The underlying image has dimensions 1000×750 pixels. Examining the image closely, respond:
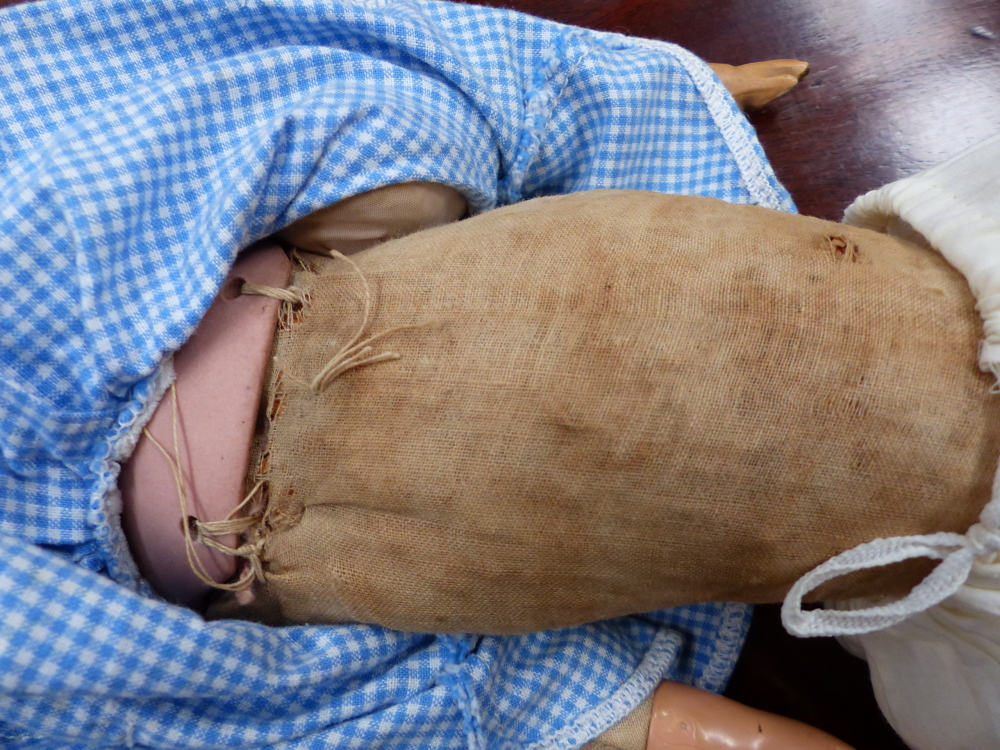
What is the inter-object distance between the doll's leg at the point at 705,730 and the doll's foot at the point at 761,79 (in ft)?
2.42

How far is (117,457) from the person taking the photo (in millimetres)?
497

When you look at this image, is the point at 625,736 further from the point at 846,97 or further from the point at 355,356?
the point at 846,97

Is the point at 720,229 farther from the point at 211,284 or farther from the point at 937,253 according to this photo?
the point at 211,284

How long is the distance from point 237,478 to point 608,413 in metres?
0.30

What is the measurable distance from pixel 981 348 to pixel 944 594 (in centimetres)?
16

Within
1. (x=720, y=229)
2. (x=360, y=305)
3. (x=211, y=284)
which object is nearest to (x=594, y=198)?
(x=720, y=229)

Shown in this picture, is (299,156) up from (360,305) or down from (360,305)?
up

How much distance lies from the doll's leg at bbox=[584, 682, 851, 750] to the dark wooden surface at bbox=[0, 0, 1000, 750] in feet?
0.59

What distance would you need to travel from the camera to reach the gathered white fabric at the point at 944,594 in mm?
415

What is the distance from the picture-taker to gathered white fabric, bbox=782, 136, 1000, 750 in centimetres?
41

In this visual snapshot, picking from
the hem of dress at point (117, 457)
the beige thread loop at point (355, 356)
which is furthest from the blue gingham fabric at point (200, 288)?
the beige thread loop at point (355, 356)

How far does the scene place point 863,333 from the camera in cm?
42

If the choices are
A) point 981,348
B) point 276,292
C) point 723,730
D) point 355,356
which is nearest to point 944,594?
point 981,348

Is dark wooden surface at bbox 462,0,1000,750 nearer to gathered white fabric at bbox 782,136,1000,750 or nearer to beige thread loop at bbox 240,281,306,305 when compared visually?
gathered white fabric at bbox 782,136,1000,750
